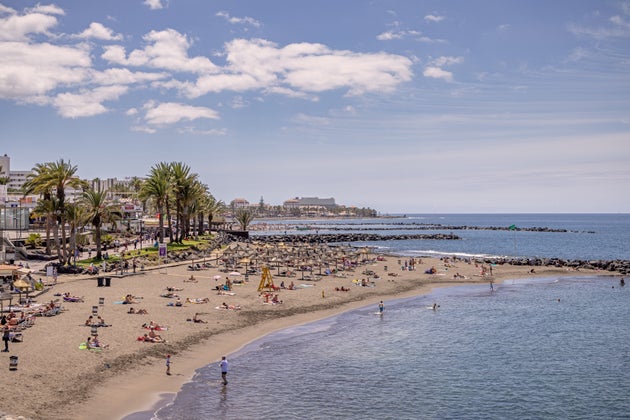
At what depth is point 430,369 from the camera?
30.3 meters

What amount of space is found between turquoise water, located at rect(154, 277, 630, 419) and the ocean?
0.06 metres

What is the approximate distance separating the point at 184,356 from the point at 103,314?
31.2 ft

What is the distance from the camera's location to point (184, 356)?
29953 mm

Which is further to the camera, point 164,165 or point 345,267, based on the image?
point 164,165

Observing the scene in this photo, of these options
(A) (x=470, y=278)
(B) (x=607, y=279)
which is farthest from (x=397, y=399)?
(B) (x=607, y=279)

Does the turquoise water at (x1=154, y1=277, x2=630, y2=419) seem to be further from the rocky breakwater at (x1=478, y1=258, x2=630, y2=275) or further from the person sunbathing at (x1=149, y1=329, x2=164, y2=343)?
the rocky breakwater at (x1=478, y1=258, x2=630, y2=275)

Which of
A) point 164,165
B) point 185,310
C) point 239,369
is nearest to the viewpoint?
point 239,369

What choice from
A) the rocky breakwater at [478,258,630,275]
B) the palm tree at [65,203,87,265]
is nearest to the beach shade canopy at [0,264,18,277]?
the palm tree at [65,203,87,265]

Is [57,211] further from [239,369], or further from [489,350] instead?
[489,350]

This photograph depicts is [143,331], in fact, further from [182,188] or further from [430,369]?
[182,188]

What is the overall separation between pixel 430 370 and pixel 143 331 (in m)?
17.4

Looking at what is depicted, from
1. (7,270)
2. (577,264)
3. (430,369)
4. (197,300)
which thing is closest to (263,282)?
(197,300)

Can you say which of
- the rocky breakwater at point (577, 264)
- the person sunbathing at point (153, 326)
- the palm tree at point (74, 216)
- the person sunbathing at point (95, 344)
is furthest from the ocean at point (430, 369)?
the rocky breakwater at point (577, 264)

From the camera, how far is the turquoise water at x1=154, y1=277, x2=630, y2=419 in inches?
947
